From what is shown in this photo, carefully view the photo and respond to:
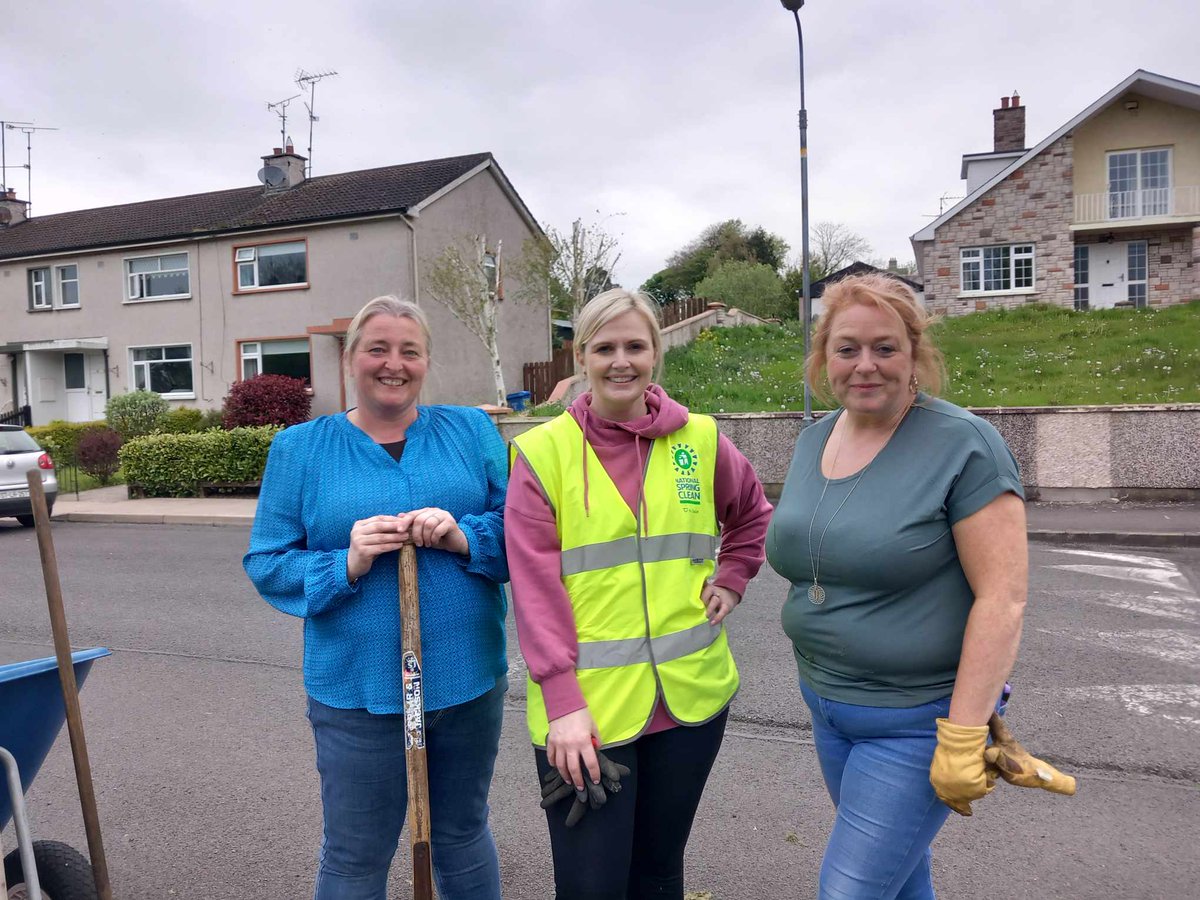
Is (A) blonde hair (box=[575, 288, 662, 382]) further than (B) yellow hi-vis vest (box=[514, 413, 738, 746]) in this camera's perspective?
Yes

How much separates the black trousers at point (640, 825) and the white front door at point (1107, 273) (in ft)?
96.4

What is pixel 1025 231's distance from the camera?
2594 centimetres

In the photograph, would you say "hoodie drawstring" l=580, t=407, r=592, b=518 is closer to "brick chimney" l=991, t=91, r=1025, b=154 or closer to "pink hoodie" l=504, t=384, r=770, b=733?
"pink hoodie" l=504, t=384, r=770, b=733

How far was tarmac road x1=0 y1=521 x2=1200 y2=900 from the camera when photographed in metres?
3.13

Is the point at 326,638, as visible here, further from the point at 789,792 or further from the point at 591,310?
the point at 789,792

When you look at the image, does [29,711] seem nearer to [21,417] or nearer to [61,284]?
[21,417]

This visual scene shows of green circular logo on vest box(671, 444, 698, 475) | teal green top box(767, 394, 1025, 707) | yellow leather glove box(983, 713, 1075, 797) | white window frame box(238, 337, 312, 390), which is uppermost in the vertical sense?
white window frame box(238, 337, 312, 390)

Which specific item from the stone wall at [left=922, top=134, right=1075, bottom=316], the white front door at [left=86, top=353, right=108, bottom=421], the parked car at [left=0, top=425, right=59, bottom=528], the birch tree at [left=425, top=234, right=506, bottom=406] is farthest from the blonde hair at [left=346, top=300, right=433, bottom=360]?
the white front door at [left=86, top=353, right=108, bottom=421]

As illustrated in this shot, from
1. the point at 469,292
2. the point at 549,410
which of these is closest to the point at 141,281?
the point at 469,292

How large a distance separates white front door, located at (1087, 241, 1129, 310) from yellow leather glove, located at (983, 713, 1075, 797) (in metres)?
29.2

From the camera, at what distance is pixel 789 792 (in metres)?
3.74

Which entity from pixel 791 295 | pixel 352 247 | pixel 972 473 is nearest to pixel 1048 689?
pixel 972 473

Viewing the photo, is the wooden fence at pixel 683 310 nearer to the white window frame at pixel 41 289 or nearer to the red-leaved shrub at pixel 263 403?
the red-leaved shrub at pixel 263 403

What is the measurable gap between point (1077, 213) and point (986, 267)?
3.05 meters
